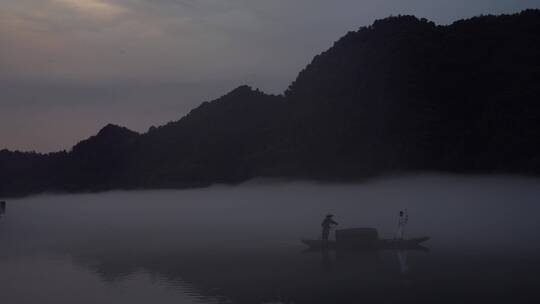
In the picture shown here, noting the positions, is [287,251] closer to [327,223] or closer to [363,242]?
[327,223]

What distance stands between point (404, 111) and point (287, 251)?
34.9 m

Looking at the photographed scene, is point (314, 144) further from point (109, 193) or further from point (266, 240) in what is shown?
point (109, 193)

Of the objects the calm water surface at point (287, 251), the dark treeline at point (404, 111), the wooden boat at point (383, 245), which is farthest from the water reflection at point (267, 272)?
the dark treeline at point (404, 111)

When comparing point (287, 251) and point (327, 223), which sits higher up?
point (327, 223)

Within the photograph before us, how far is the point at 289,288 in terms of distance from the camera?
925 inches

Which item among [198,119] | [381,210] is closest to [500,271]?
[381,210]

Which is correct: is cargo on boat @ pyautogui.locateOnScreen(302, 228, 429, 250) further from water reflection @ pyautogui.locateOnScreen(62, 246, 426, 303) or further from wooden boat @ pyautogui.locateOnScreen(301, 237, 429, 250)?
water reflection @ pyautogui.locateOnScreen(62, 246, 426, 303)

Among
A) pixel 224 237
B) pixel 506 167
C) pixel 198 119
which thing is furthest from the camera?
pixel 198 119

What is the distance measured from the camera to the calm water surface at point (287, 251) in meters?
22.9

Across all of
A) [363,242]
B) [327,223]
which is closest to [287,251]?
[327,223]

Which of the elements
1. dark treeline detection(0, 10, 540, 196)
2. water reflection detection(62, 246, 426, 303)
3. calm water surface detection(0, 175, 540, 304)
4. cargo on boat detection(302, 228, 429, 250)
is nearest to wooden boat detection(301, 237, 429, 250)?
cargo on boat detection(302, 228, 429, 250)

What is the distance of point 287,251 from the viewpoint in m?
34.5

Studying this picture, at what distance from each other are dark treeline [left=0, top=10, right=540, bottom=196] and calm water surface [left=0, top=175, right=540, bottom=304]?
225 centimetres

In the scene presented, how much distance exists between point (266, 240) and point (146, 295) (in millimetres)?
17996
